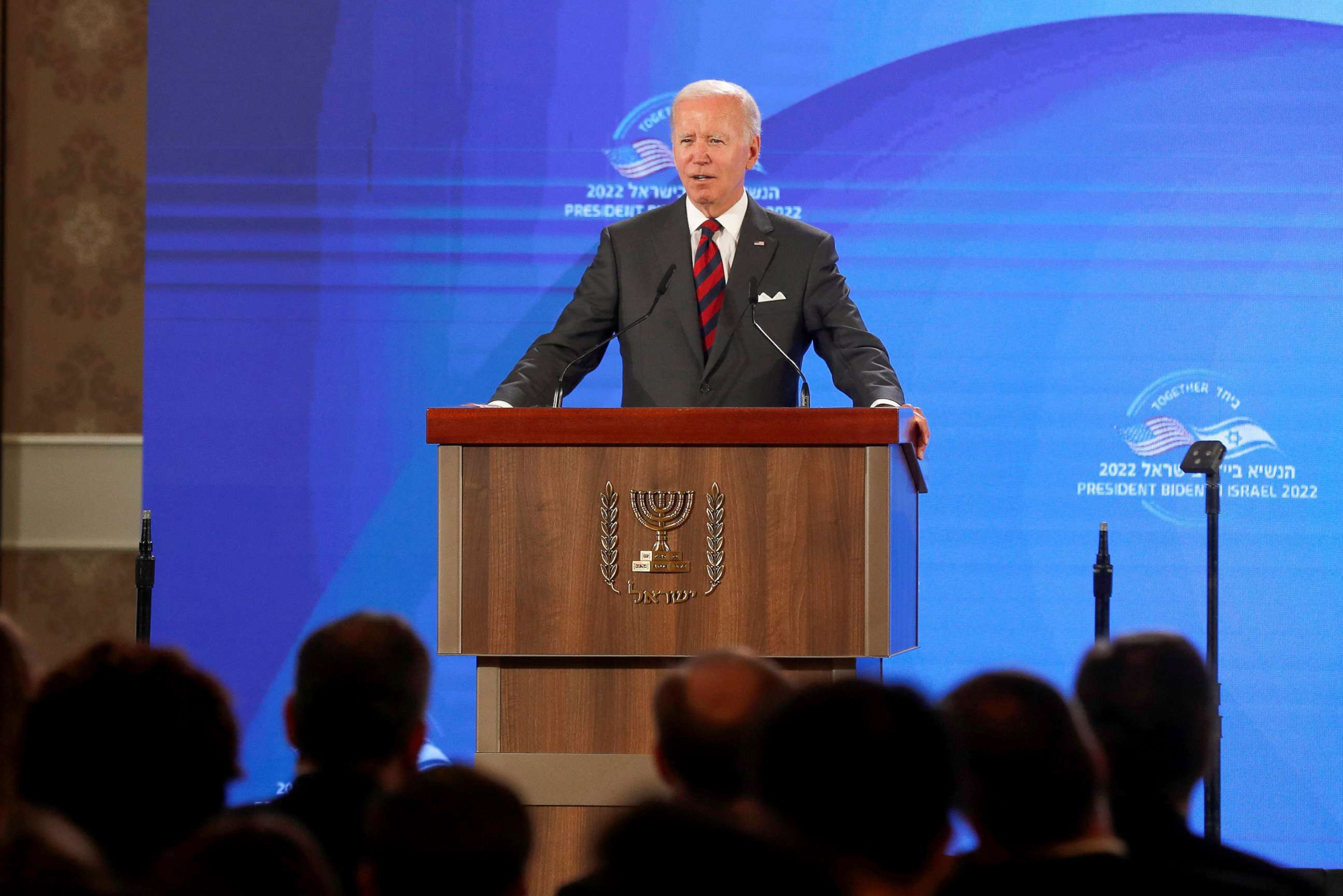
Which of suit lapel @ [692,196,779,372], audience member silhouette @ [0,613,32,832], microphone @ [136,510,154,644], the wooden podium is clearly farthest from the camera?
microphone @ [136,510,154,644]

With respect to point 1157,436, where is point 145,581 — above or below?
below

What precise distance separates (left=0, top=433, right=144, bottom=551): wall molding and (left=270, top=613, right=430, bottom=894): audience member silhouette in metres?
4.03

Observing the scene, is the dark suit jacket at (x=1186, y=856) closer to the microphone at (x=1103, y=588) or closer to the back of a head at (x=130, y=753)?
the back of a head at (x=130, y=753)

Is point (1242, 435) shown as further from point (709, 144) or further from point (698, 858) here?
point (698, 858)

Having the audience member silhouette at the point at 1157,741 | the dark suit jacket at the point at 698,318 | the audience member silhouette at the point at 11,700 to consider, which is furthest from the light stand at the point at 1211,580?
the audience member silhouette at the point at 11,700

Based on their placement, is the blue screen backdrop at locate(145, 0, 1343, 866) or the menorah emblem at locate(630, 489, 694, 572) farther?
the blue screen backdrop at locate(145, 0, 1343, 866)

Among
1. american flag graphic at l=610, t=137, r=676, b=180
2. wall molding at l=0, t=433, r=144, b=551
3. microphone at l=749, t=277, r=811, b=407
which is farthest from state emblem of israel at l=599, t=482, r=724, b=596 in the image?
wall molding at l=0, t=433, r=144, b=551

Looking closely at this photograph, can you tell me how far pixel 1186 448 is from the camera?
4.83m

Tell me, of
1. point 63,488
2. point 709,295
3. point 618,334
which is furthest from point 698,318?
point 63,488

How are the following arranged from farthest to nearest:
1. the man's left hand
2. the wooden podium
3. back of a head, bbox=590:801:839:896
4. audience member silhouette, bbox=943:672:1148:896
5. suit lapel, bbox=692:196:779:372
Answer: suit lapel, bbox=692:196:779:372 → the man's left hand → the wooden podium → audience member silhouette, bbox=943:672:1148:896 → back of a head, bbox=590:801:839:896

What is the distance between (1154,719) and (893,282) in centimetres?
337

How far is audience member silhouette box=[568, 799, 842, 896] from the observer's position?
954mm

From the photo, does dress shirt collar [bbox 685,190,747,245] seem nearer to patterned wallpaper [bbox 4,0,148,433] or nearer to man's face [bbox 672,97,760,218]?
man's face [bbox 672,97,760,218]

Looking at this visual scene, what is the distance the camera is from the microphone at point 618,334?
9.96 ft
